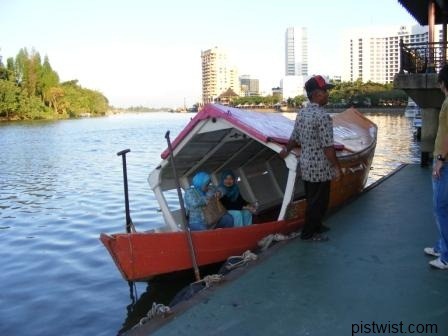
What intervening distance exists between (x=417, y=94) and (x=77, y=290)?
10.4 meters

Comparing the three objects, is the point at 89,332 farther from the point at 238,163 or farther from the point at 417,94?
the point at 417,94

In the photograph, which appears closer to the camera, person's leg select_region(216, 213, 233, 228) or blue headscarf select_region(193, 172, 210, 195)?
blue headscarf select_region(193, 172, 210, 195)

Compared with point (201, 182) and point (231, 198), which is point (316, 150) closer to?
point (201, 182)

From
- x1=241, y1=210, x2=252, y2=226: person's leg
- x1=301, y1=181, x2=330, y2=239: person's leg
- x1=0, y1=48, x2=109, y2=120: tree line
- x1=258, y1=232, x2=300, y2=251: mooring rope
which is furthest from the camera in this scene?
x1=0, y1=48, x2=109, y2=120: tree line

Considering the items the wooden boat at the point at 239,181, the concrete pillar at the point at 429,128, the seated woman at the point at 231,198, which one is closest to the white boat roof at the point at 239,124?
the wooden boat at the point at 239,181

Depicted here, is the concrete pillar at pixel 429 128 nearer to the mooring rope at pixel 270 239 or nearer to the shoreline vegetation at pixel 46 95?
the mooring rope at pixel 270 239

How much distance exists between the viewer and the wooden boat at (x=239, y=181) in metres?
5.99

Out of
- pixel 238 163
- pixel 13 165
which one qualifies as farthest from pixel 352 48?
pixel 238 163

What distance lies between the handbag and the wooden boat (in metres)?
0.44

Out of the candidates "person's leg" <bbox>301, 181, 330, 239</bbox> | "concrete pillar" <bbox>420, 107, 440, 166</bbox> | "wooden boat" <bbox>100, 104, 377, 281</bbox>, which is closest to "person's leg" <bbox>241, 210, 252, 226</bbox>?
"wooden boat" <bbox>100, 104, 377, 281</bbox>

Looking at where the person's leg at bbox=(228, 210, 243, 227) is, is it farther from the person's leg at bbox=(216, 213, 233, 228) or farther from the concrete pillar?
the concrete pillar

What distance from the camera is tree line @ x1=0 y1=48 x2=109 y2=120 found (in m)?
84.2

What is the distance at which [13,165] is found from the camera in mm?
24141

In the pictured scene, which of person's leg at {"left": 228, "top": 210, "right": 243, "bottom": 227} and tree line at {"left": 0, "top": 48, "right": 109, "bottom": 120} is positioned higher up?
tree line at {"left": 0, "top": 48, "right": 109, "bottom": 120}
